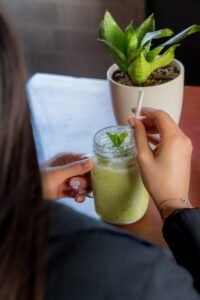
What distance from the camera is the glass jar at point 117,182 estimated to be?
876 mm

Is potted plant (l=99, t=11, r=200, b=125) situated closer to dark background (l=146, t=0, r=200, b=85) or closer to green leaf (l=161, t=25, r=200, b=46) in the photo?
green leaf (l=161, t=25, r=200, b=46)

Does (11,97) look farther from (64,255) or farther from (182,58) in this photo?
(182,58)

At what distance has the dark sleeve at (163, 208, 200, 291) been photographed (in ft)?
2.49

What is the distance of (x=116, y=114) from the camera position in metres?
1.09

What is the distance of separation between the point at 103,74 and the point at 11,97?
1975 mm

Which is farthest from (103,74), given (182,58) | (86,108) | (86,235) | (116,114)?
(86,235)

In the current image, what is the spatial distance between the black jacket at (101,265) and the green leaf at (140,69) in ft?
1.60

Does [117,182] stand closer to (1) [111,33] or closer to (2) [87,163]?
(2) [87,163]

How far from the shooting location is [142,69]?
101 cm

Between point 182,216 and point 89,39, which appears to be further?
point 89,39

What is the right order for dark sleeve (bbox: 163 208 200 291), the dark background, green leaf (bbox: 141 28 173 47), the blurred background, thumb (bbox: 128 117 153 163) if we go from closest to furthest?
dark sleeve (bbox: 163 208 200 291)
thumb (bbox: 128 117 153 163)
green leaf (bbox: 141 28 173 47)
the dark background
the blurred background

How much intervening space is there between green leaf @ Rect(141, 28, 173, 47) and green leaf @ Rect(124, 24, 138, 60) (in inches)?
0.6

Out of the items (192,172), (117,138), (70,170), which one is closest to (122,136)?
(117,138)

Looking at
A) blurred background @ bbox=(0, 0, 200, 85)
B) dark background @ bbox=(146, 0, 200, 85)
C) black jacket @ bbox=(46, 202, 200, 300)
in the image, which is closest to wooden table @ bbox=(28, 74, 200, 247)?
black jacket @ bbox=(46, 202, 200, 300)
